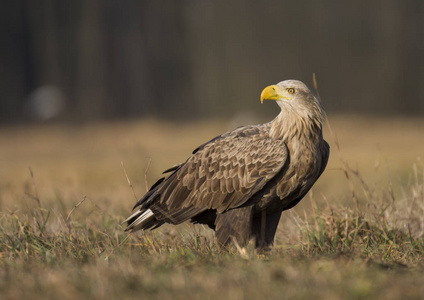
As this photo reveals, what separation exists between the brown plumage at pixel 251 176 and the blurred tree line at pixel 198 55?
21.2 m

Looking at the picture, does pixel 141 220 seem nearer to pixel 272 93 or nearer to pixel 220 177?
pixel 220 177

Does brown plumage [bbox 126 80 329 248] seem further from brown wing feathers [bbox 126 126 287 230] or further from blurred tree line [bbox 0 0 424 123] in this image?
blurred tree line [bbox 0 0 424 123]

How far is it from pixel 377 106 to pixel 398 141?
10.5m

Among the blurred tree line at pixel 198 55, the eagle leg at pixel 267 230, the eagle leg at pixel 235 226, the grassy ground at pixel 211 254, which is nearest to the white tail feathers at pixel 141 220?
the grassy ground at pixel 211 254

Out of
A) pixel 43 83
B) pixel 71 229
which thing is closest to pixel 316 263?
pixel 71 229

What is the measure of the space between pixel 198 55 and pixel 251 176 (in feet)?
87.8

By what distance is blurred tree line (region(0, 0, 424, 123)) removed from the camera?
28.2 meters

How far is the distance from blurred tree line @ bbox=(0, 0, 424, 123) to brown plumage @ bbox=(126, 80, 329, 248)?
2116cm

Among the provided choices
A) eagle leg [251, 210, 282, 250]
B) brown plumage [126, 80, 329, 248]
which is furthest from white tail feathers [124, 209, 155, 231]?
eagle leg [251, 210, 282, 250]

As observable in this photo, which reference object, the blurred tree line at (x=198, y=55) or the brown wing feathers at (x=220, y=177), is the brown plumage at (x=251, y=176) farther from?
the blurred tree line at (x=198, y=55)

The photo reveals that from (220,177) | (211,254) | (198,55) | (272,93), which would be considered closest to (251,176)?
(220,177)

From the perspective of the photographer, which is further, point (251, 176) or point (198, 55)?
point (198, 55)

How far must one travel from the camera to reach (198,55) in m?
31.7

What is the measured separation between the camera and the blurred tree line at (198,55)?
28156mm
